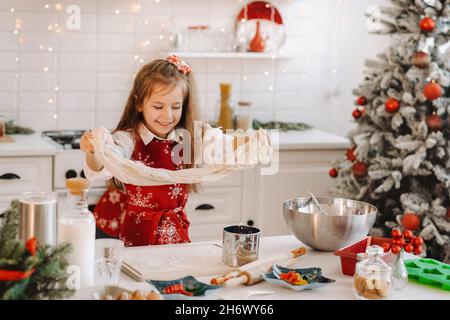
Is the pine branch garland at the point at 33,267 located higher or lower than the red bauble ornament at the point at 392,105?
lower

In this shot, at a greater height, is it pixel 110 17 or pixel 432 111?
pixel 110 17

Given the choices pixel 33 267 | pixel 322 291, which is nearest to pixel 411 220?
pixel 322 291

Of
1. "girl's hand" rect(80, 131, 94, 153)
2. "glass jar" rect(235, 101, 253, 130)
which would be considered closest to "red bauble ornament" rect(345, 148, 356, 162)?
"glass jar" rect(235, 101, 253, 130)

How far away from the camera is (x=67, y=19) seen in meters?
4.33

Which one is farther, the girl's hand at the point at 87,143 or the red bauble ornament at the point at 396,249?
the girl's hand at the point at 87,143

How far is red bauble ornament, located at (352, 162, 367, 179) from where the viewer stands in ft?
12.5

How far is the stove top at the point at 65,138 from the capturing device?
3895 millimetres

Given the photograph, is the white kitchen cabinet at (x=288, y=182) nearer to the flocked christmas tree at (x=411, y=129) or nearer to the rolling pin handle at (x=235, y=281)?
the flocked christmas tree at (x=411, y=129)

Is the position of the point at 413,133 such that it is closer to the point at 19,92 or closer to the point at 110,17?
the point at 110,17

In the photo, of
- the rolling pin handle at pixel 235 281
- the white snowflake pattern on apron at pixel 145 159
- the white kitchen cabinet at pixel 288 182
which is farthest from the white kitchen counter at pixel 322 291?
the white kitchen cabinet at pixel 288 182

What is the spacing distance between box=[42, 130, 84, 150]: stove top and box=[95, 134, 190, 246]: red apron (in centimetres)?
127

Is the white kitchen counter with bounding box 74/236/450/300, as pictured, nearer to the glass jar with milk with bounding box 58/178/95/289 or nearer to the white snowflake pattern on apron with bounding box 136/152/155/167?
the glass jar with milk with bounding box 58/178/95/289
